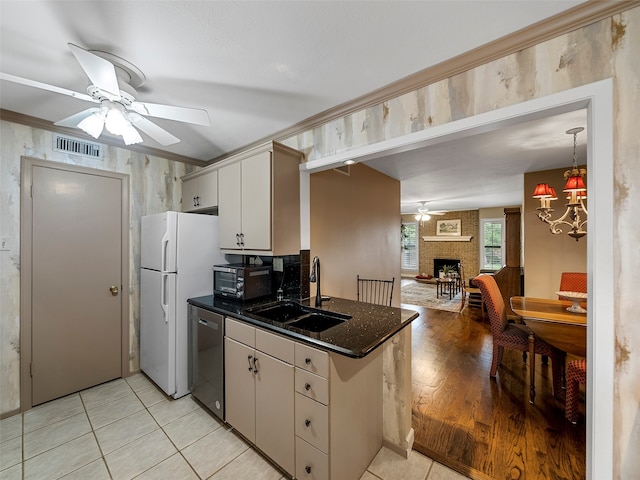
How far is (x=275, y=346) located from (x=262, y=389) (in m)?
0.35

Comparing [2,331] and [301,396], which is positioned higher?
[2,331]

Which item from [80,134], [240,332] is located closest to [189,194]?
[80,134]

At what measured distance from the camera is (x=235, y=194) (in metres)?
2.53

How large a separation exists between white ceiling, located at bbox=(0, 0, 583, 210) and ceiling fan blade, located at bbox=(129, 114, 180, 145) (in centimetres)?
29

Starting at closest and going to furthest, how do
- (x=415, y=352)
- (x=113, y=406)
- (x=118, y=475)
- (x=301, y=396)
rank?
(x=301, y=396) → (x=118, y=475) → (x=113, y=406) → (x=415, y=352)

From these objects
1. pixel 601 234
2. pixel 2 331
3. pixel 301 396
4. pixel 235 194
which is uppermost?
pixel 235 194

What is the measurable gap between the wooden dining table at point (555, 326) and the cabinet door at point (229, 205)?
279 cm

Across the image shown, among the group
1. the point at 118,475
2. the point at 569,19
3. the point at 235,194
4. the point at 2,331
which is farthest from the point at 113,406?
the point at 569,19

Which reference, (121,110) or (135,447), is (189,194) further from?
(135,447)

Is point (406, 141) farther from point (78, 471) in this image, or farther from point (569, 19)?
point (78, 471)

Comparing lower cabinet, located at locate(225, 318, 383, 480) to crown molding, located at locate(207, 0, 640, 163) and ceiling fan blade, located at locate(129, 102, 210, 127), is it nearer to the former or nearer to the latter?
ceiling fan blade, located at locate(129, 102, 210, 127)

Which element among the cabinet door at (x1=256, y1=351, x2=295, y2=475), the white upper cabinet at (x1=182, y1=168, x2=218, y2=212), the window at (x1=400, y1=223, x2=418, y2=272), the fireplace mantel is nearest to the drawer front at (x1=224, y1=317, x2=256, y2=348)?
the cabinet door at (x1=256, y1=351, x2=295, y2=475)

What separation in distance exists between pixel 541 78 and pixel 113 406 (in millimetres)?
3898

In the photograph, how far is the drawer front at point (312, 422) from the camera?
144 centimetres
